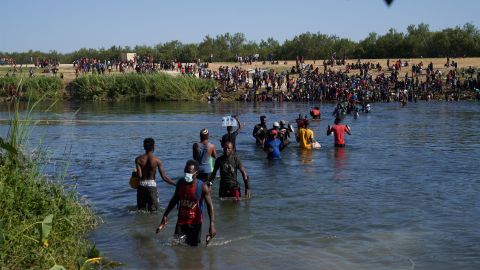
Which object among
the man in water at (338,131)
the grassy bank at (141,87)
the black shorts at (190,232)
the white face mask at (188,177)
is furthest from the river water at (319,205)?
the grassy bank at (141,87)

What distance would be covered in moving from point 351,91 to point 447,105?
7765mm

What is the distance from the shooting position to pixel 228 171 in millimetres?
12477

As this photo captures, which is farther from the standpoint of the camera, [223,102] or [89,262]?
[223,102]

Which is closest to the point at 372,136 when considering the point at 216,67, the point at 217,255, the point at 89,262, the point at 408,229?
the point at 408,229

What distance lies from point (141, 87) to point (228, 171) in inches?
1977

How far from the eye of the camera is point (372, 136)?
94.8ft

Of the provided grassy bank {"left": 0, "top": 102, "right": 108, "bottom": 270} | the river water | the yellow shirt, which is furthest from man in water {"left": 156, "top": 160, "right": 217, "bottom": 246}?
the yellow shirt

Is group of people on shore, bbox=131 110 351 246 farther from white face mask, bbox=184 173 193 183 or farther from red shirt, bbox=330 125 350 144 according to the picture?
red shirt, bbox=330 125 350 144

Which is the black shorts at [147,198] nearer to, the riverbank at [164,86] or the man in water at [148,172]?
the man in water at [148,172]

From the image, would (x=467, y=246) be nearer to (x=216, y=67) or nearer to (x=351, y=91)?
(x=351, y=91)

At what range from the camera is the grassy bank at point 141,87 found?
59812 mm

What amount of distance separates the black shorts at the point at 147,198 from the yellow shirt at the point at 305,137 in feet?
32.8

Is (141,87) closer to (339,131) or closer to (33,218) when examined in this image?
(339,131)

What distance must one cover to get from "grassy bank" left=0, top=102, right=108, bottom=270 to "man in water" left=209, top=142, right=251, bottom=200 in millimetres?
2719
